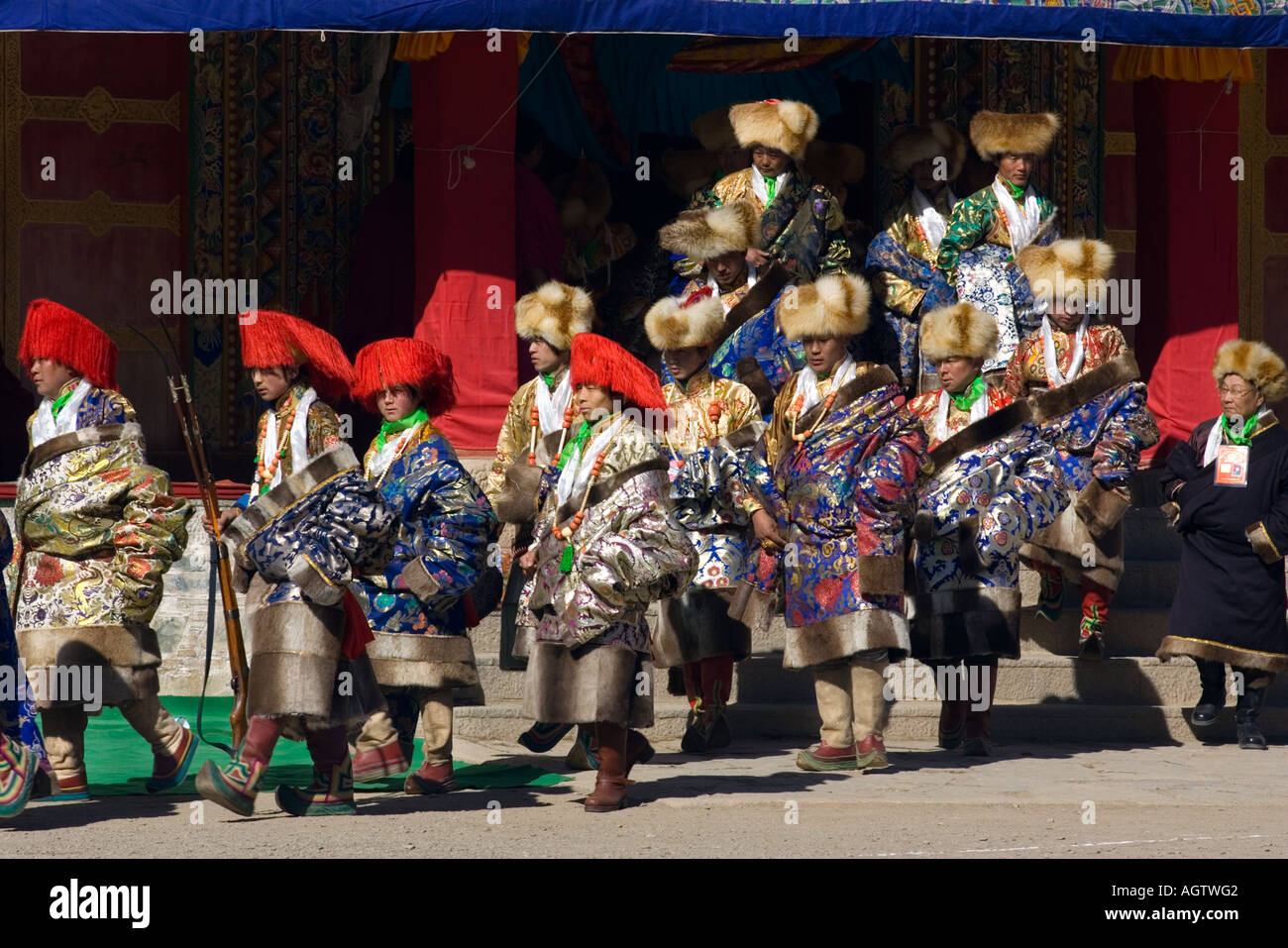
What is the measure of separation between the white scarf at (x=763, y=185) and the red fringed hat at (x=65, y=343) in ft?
13.2

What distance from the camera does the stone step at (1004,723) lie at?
10.5 meters

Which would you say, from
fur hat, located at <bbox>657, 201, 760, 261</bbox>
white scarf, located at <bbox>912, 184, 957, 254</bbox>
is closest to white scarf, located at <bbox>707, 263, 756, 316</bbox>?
fur hat, located at <bbox>657, 201, 760, 261</bbox>

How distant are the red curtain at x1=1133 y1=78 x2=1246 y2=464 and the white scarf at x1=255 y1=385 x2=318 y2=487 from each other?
18.8 ft

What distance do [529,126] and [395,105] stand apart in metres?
0.79

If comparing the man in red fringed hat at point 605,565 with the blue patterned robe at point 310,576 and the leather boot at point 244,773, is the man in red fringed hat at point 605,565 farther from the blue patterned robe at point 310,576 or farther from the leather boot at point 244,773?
the leather boot at point 244,773

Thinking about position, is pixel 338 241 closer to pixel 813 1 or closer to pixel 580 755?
pixel 813 1

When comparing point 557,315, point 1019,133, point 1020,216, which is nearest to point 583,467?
point 557,315

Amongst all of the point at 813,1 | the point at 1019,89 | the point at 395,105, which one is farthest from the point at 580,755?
the point at 1019,89

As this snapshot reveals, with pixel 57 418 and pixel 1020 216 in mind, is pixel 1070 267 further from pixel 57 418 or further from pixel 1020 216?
pixel 57 418

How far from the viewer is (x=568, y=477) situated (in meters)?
8.91

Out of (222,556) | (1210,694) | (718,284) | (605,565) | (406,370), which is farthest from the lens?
(718,284)

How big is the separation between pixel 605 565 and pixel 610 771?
757 mm

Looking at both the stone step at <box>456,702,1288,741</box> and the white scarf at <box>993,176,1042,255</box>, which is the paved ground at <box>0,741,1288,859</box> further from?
the white scarf at <box>993,176,1042,255</box>

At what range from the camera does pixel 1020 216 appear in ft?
40.3
